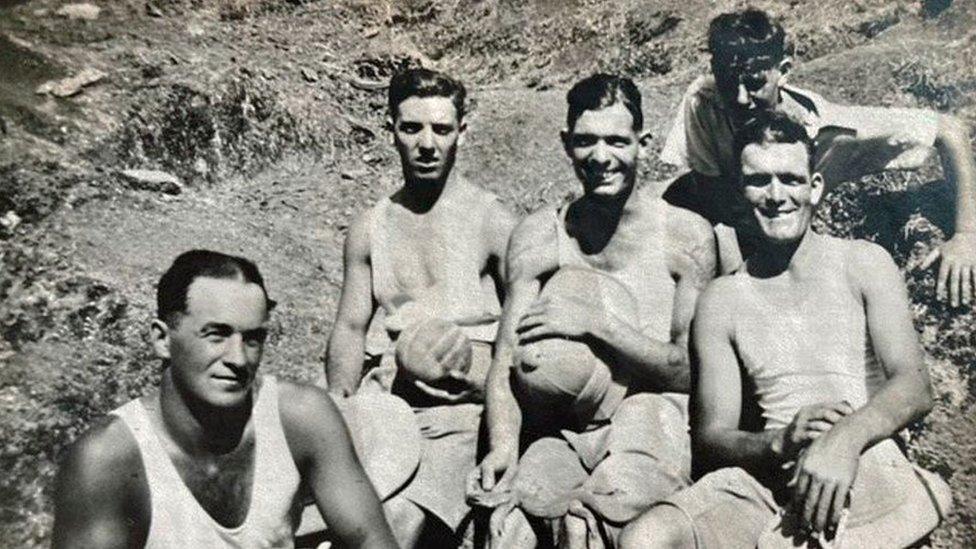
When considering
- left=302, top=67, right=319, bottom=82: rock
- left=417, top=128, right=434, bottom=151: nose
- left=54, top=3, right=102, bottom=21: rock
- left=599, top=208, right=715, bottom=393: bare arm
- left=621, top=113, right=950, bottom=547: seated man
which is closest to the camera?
left=621, top=113, right=950, bottom=547: seated man

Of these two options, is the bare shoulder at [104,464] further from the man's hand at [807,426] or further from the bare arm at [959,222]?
the bare arm at [959,222]

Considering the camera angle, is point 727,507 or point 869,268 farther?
point 869,268

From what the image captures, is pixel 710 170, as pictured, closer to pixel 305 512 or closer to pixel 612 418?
pixel 612 418

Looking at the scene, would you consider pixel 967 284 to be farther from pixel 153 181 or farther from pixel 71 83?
pixel 71 83

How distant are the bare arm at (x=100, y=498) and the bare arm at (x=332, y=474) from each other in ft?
1.44

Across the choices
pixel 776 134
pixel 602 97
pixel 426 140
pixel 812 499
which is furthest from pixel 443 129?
pixel 812 499

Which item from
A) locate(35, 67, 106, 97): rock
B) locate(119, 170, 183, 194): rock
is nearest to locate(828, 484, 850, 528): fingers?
→ locate(119, 170, 183, 194): rock

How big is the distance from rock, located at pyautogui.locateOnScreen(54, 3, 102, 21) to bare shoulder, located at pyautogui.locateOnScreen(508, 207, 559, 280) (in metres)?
5.07

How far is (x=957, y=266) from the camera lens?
4613 millimetres

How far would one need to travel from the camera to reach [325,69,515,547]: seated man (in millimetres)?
4215

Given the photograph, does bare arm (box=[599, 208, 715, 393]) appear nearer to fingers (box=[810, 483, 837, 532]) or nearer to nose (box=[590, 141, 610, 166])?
nose (box=[590, 141, 610, 166])

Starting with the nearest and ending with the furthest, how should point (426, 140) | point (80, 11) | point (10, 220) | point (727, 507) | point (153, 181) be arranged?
point (727, 507), point (426, 140), point (10, 220), point (153, 181), point (80, 11)

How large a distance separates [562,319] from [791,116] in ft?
4.89

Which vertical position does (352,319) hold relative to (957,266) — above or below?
below
